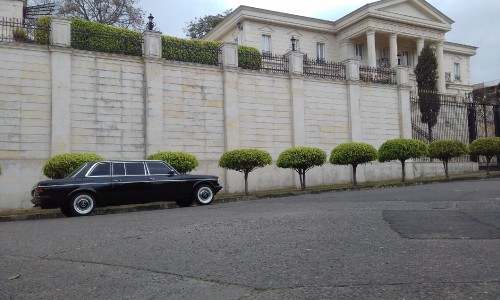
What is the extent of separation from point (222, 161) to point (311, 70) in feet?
25.0

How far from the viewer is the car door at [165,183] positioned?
43.8ft

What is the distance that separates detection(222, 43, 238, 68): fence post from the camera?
20.1 meters

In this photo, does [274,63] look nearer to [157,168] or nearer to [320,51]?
[157,168]

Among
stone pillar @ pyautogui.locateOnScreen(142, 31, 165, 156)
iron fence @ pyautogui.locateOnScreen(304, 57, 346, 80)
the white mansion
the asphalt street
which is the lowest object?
the asphalt street

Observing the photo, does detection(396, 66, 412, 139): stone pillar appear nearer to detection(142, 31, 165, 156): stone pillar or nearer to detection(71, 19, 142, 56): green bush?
detection(142, 31, 165, 156): stone pillar

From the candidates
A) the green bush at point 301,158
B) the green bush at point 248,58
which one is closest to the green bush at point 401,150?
the green bush at point 301,158

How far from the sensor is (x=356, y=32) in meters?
39.2

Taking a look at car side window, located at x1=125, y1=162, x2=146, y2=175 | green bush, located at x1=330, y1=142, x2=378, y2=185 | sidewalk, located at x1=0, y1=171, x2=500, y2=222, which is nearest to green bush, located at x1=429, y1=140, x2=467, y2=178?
sidewalk, located at x1=0, y1=171, x2=500, y2=222

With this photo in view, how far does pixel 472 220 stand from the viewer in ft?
27.1

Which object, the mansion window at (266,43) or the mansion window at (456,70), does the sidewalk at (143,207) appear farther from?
the mansion window at (456,70)

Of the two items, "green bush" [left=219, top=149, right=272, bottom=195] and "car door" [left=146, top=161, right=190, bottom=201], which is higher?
"green bush" [left=219, top=149, right=272, bottom=195]

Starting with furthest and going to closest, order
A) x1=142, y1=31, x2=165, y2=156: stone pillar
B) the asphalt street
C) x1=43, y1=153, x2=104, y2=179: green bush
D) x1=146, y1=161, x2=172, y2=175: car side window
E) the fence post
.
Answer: the fence post
x1=142, y1=31, x2=165, y2=156: stone pillar
x1=43, y1=153, x2=104, y2=179: green bush
x1=146, y1=161, x2=172, y2=175: car side window
the asphalt street

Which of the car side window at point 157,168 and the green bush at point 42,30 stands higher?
the green bush at point 42,30

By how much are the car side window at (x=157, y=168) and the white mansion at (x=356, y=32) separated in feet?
80.3
